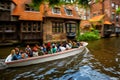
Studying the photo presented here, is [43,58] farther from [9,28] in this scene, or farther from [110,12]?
[110,12]

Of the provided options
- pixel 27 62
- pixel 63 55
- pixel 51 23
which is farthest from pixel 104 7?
pixel 27 62

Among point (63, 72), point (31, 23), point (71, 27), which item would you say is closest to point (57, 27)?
point (71, 27)

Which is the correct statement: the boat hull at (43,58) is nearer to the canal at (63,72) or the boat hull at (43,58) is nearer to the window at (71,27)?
the canal at (63,72)

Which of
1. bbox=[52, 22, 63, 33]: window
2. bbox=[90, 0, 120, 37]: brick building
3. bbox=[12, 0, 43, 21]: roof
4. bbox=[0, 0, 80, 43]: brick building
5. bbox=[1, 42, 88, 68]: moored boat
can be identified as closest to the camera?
bbox=[1, 42, 88, 68]: moored boat

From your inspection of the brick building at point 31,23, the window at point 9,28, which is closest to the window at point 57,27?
the brick building at point 31,23

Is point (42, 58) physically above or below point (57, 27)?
below

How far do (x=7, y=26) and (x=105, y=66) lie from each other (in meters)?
16.4

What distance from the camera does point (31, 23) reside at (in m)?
27.9

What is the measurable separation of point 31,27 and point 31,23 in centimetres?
60

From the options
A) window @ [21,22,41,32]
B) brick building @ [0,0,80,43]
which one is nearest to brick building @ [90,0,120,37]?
brick building @ [0,0,80,43]

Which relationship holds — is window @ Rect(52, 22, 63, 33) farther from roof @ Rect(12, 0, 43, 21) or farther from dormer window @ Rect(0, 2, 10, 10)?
dormer window @ Rect(0, 2, 10, 10)

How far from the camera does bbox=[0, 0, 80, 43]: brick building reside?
84.8 ft

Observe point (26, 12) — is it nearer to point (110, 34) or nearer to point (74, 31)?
point (74, 31)

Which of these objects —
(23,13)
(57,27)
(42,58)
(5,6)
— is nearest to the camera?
(42,58)
